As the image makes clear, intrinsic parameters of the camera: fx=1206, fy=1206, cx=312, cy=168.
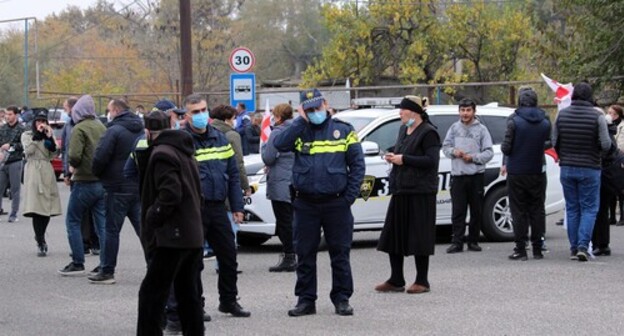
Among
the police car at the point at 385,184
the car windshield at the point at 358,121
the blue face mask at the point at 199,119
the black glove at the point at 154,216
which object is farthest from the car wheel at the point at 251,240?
the black glove at the point at 154,216

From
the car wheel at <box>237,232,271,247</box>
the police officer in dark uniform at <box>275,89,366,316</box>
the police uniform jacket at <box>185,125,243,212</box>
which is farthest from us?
the car wheel at <box>237,232,271,247</box>

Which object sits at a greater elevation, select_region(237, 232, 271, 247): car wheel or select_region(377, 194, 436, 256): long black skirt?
select_region(377, 194, 436, 256): long black skirt

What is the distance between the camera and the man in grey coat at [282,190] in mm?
13031

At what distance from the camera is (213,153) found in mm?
9836

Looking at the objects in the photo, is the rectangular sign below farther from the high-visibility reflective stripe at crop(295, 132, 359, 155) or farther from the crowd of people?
the high-visibility reflective stripe at crop(295, 132, 359, 155)

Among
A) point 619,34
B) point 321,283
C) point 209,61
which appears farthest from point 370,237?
point 209,61

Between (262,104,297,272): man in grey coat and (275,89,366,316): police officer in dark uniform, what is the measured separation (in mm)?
2964

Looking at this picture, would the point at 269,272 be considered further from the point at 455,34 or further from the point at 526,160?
the point at 455,34

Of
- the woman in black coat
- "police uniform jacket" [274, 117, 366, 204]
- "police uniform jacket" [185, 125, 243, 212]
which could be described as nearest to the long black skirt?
the woman in black coat

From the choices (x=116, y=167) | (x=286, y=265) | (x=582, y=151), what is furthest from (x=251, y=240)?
(x=582, y=151)

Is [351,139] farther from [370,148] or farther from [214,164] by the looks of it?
[370,148]

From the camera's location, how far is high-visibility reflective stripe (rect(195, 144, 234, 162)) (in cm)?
979

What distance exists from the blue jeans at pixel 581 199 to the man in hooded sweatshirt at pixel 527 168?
354 millimetres

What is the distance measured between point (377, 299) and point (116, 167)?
2.93 meters
